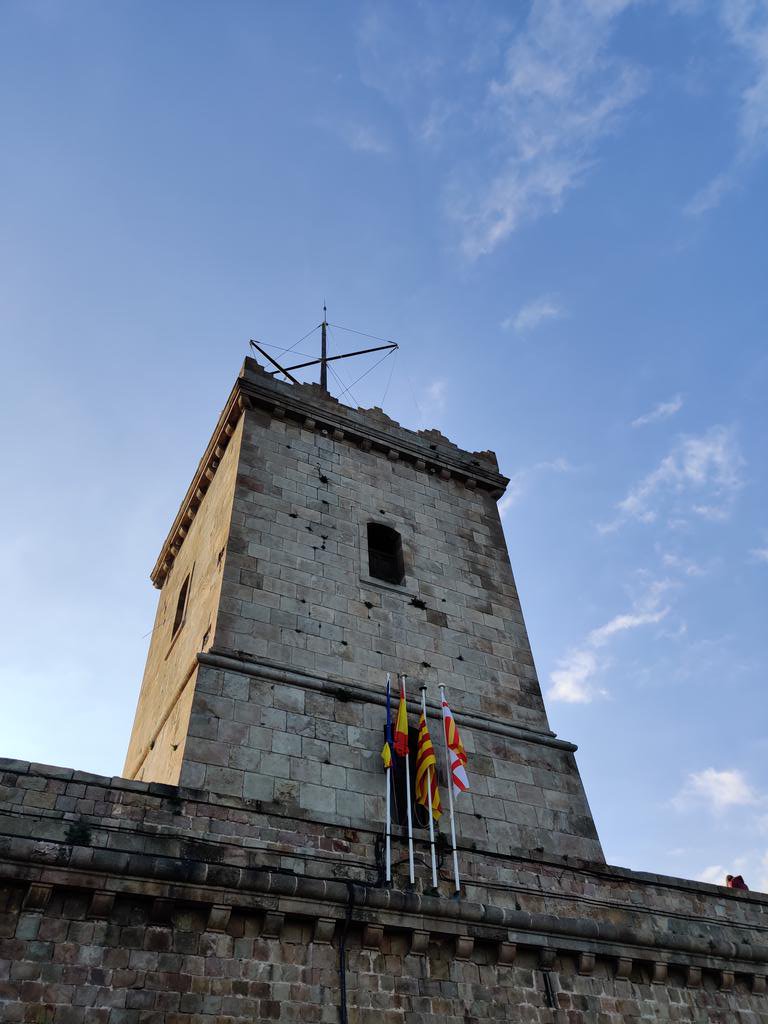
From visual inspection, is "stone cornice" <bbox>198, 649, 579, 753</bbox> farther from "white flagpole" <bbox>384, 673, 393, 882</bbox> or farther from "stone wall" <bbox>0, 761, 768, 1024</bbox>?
"stone wall" <bbox>0, 761, 768, 1024</bbox>

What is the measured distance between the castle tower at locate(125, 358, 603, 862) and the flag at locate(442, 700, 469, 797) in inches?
20.5

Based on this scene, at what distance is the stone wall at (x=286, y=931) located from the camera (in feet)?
25.6

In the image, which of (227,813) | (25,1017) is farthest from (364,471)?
(25,1017)

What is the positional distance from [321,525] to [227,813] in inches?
241

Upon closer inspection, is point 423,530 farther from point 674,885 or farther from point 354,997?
point 354,997

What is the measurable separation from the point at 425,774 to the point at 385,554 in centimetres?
515

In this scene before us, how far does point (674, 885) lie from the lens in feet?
38.4

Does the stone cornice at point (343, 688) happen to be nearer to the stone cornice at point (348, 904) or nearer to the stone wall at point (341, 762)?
the stone wall at point (341, 762)

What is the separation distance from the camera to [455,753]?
11578 mm

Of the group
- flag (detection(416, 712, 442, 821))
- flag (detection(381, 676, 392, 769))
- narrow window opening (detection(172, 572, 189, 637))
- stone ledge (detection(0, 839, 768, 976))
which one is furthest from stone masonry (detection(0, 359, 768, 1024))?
flag (detection(416, 712, 442, 821))

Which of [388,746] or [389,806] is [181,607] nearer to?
[388,746]

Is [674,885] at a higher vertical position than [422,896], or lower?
higher

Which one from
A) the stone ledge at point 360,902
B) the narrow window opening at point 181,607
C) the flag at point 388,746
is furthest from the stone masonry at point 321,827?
the flag at point 388,746

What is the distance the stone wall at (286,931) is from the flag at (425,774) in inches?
30.7
